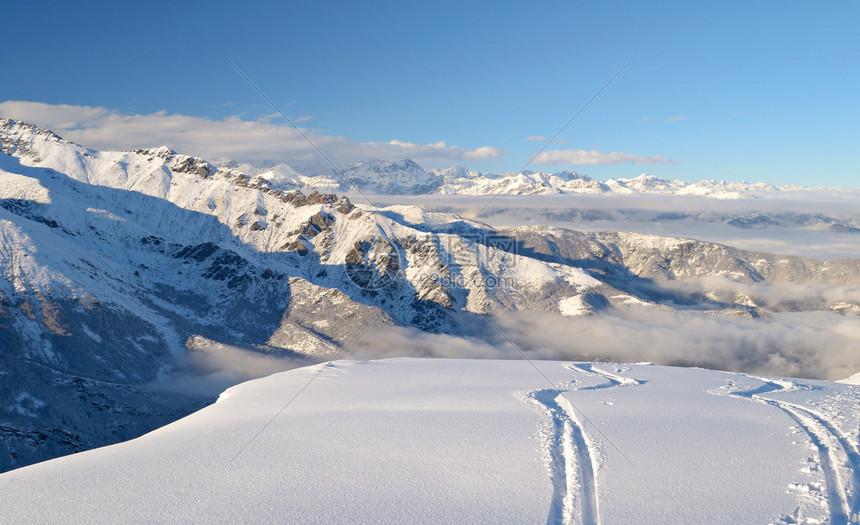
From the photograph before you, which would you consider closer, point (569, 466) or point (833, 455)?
point (569, 466)

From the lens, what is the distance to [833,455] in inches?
758

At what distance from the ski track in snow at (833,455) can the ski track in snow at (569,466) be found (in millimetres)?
7148

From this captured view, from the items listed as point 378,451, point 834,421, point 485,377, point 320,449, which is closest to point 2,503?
point 320,449

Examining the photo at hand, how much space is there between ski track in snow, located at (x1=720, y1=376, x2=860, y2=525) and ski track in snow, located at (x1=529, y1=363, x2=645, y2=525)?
23.5 ft

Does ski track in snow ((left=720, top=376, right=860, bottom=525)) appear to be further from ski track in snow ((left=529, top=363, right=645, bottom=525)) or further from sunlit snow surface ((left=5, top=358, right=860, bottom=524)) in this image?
ski track in snow ((left=529, top=363, right=645, bottom=525))

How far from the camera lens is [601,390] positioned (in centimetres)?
2966

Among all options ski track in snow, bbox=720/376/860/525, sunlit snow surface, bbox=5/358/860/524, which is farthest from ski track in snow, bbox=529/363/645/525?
ski track in snow, bbox=720/376/860/525

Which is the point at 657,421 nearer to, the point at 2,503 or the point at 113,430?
the point at 2,503

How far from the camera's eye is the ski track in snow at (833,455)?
1558cm

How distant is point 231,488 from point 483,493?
849 cm

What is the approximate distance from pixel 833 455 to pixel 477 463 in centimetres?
1424


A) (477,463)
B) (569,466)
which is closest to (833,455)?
(569,466)

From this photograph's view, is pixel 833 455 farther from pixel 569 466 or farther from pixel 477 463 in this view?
pixel 477 463

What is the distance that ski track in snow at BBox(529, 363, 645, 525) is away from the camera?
1512cm
